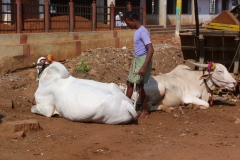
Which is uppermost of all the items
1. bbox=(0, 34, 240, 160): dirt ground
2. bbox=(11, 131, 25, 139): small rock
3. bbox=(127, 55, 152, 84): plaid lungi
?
bbox=(127, 55, 152, 84): plaid lungi

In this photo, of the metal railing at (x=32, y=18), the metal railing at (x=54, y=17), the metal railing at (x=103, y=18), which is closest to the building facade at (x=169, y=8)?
the metal railing at (x=103, y=18)

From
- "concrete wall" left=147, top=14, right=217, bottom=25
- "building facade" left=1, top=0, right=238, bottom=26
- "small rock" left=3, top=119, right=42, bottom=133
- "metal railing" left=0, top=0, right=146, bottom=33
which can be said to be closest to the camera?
"small rock" left=3, top=119, right=42, bottom=133

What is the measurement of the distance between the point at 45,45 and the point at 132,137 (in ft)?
20.4

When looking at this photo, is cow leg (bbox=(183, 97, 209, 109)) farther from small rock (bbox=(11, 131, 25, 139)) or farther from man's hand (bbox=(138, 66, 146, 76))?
small rock (bbox=(11, 131, 25, 139))

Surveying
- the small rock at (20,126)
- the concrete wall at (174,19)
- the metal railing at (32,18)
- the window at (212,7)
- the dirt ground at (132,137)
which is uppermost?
the window at (212,7)

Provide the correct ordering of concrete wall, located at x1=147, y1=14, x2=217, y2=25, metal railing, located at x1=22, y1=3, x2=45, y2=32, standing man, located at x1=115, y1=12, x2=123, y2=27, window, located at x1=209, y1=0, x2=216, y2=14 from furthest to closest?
1. window, located at x1=209, y1=0, x2=216, y2=14
2. concrete wall, located at x1=147, y1=14, x2=217, y2=25
3. standing man, located at x1=115, y1=12, x2=123, y2=27
4. metal railing, located at x1=22, y1=3, x2=45, y2=32

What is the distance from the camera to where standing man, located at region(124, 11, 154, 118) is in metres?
7.17

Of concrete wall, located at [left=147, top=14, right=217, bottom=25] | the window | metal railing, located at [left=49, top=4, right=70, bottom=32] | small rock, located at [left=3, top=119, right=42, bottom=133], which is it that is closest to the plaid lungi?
small rock, located at [left=3, top=119, right=42, bottom=133]

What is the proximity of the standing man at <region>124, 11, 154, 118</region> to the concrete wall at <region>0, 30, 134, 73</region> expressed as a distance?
434 centimetres

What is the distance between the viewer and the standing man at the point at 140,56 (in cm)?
717

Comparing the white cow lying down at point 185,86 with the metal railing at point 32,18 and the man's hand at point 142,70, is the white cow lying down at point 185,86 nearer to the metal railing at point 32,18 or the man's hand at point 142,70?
the man's hand at point 142,70

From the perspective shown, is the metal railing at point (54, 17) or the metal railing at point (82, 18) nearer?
the metal railing at point (54, 17)

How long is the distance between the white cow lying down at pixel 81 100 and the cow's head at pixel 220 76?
2535 millimetres

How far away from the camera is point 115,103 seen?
6.69 m
